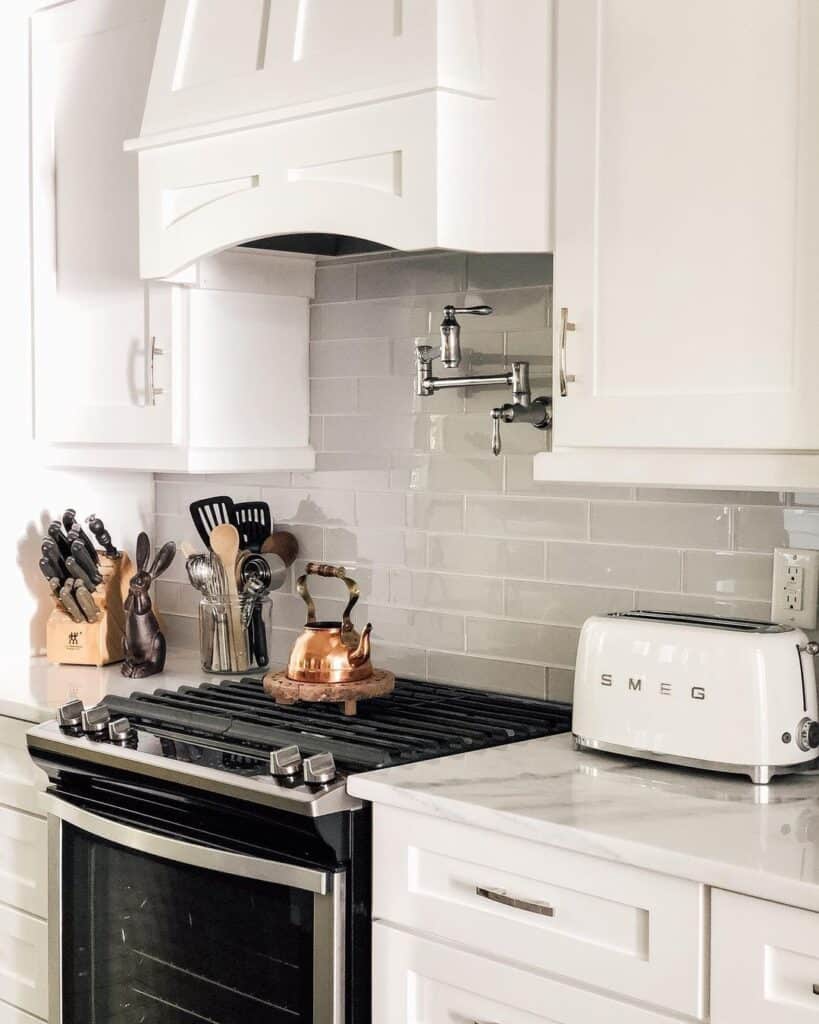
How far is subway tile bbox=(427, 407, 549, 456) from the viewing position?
2.59m

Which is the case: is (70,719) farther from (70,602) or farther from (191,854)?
(70,602)

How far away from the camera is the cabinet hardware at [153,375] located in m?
2.87

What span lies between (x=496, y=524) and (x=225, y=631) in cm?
68

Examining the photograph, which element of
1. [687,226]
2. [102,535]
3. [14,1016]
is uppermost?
[687,226]

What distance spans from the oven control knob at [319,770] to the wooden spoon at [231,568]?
0.92 meters

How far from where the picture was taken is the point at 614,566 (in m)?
2.48

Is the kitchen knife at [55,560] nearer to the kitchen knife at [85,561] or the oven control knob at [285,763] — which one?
the kitchen knife at [85,561]

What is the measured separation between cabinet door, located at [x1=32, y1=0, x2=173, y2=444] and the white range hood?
0.43 metres

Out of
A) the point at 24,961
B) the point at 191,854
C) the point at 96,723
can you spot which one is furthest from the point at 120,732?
the point at 24,961

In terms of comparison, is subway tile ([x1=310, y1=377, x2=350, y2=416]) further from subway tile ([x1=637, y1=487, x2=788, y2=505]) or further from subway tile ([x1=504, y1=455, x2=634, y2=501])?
subway tile ([x1=637, y1=487, x2=788, y2=505])

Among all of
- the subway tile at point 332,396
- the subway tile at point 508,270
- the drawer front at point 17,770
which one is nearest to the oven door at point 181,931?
the drawer front at point 17,770

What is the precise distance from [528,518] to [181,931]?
98cm

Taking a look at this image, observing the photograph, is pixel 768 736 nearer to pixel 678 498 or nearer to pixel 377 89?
pixel 678 498

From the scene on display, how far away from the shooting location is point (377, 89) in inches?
86.7
